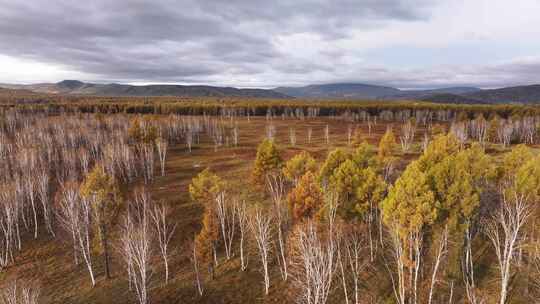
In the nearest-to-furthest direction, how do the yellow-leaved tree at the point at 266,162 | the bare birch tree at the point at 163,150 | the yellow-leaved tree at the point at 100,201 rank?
the yellow-leaved tree at the point at 100,201
the yellow-leaved tree at the point at 266,162
the bare birch tree at the point at 163,150

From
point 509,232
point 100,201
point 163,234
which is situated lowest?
point 163,234

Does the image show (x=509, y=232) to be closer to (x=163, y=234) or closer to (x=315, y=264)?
(x=315, y=264)

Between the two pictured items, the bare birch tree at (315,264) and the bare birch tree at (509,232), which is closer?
the bare birch tree at (509,232)

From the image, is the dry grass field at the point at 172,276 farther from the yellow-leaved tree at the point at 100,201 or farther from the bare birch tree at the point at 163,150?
the bare birch tree at the point at 163,150

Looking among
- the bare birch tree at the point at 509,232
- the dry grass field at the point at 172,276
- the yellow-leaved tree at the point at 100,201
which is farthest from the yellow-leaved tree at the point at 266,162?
the bare birch tree at the point at 509,232

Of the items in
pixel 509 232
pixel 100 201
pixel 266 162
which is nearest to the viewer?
pixel 509 232

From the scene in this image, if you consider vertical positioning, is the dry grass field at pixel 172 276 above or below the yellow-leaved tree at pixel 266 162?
below

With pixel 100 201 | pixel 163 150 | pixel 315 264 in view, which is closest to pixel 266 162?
pixel 100 201

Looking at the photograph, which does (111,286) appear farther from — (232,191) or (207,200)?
(232,191)

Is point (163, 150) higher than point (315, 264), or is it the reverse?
point (163, 150)

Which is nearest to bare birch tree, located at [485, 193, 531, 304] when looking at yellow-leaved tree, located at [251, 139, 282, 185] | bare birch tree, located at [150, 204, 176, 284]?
bare birch tree, located at [150, 204, 176, 284]

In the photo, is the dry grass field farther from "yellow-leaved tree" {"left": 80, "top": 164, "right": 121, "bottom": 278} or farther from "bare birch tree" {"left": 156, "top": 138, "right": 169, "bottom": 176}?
"bare birch tree" {"left": 156, "top": 138, "right": 169, "bottom": 176}
